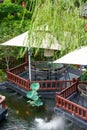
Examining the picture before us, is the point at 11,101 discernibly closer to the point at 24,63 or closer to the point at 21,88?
the point at 21,88

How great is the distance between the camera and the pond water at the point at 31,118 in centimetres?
1366

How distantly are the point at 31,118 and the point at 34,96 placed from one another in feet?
4.26

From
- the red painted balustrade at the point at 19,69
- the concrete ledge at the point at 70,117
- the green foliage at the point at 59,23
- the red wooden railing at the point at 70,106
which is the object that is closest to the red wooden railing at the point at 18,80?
the red painted balustrade at the point at 19,69

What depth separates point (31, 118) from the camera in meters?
14.3

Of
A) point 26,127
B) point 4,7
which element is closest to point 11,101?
point 26,127

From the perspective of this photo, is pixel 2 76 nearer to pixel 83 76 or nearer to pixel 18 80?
pixel 18 80

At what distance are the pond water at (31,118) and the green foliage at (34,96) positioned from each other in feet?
0.69

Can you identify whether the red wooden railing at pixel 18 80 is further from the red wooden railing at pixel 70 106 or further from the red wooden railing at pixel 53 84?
the red wooden railing at pixel 70 106

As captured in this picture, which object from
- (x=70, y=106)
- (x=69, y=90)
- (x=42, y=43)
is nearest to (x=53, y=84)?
(x=69, y=90)

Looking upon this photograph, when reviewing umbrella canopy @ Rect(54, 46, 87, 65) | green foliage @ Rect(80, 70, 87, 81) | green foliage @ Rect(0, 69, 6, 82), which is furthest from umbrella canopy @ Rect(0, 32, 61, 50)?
green foliage @ Rect(80, 70, 87, 81)

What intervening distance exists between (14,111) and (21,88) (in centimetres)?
171

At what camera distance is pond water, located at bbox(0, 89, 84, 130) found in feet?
44.8

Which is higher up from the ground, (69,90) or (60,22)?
(60,22)

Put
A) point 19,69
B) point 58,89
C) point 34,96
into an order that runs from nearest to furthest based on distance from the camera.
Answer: point 34,96
point 58,89
point 19,69
